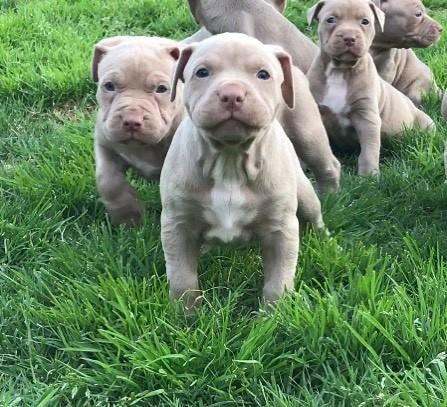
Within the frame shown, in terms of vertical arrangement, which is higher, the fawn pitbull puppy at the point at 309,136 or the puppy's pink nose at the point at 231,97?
the puppy's pink nose at the point at 231,97

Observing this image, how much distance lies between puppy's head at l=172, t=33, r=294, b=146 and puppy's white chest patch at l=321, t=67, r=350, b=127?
2139 mm

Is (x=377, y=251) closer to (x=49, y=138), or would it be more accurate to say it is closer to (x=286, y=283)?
(x=286, y=283)

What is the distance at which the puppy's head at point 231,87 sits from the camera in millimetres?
2957

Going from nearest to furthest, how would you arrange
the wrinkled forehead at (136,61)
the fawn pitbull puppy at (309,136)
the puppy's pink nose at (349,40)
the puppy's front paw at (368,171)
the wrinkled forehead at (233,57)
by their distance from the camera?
the wrinkled forehead at (233,57) < the wrinkled forehead at (136,61) < the fawn pitbull puppy at (309,136) < the puppy's front paw at (368,171) < the puppy's pink nose at (349,40)

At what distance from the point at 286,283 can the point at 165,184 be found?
71 centimetres

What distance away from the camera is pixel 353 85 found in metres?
5.37

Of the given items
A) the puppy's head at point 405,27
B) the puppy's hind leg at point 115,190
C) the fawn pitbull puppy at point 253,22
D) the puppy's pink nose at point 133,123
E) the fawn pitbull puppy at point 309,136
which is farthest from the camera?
the puppy's head at point 405,27

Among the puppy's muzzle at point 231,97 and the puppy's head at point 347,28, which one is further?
the puppy's head at point 347,28

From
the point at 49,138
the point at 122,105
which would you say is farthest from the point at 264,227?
the point at 49,138

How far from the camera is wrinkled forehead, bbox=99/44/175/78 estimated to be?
3811 mm

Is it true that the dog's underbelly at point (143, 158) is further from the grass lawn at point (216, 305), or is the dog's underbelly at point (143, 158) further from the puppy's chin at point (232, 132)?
the puppy's chin at point (232, 132)

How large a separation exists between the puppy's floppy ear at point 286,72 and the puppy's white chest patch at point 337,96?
1.93 meters

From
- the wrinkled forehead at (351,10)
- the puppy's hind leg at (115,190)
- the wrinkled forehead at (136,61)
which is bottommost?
the puppy's hind leg at (115,190)

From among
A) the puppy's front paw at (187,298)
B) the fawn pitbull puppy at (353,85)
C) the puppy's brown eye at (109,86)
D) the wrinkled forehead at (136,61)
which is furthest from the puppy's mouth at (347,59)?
the puppy's front paw at (187,298)
